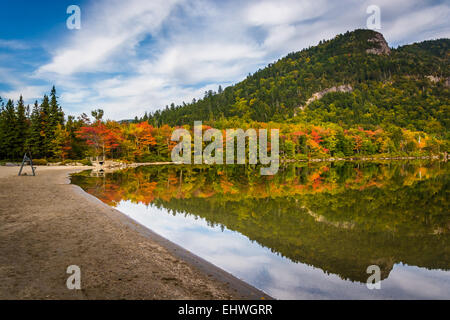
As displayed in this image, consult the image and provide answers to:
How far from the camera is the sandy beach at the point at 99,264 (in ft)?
13.9

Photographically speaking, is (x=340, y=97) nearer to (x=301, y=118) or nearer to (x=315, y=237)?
(x=301, y=118)

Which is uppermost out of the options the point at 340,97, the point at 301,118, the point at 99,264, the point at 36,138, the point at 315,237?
the point at 340,97

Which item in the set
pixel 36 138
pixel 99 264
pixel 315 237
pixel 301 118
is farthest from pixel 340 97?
pixel 99 264

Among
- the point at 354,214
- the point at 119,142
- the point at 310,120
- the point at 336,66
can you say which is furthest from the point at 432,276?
the point at 336,66

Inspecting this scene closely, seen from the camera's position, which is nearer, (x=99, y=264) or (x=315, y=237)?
(x=99, y=264)

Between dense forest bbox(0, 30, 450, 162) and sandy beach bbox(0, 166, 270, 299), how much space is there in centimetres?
4075

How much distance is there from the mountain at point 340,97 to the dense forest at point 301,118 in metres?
0.50

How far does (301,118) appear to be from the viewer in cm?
12169

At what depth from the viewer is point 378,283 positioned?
5.64 meters

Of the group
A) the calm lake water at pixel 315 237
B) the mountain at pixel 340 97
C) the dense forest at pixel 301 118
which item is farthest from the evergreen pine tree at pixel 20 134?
the mountain at pixel 340 97

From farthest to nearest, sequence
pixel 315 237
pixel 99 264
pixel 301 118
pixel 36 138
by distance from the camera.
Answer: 1. pixel 301 118
2. pixel 36 138
3. pixel 315 237
4. pixel 99 264

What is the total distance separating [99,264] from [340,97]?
162 meters

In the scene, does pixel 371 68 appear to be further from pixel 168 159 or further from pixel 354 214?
pixel 354 214

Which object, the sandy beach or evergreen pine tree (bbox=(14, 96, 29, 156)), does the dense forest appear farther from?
the sandy beach
